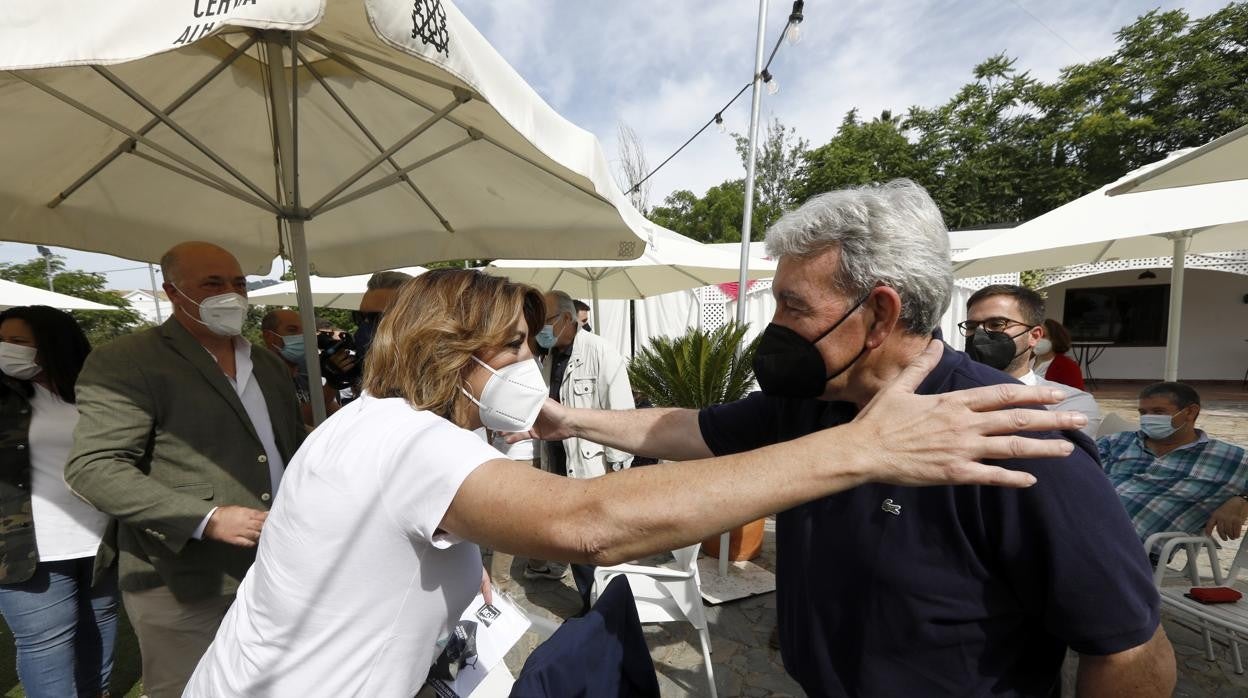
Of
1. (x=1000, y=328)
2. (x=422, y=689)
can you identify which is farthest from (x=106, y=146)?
(x=1000, y=328)

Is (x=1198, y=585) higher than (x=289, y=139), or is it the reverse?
(x=289, y=139)

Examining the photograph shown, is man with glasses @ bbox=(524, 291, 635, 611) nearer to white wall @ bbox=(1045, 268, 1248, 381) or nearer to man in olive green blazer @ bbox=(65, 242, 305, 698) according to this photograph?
man in olive green blazer @ bbox=(65, 242, 305, 698)

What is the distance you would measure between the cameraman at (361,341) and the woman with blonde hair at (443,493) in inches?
99.2

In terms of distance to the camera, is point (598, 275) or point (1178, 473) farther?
point (598, 275)

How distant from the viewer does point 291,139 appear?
2225mm

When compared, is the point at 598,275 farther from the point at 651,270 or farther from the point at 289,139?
the point at 289,139

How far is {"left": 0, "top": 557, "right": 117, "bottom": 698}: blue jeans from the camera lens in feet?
7.43

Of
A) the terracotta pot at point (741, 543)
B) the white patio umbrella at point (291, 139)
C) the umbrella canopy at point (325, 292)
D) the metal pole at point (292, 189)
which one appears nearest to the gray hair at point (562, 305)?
the white patio umbrella at point (291, 139)

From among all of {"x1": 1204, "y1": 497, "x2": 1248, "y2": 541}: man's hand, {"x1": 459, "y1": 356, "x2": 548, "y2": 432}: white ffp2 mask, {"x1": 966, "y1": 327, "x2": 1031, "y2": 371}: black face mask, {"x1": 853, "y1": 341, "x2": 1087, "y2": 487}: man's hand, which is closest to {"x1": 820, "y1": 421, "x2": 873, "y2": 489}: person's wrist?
{"x1": 853, "y1": 341, "x2": 1087, "y2": 487}: man's hand

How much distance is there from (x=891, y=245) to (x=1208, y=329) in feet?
66.2

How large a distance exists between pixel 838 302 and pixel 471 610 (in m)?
1.47

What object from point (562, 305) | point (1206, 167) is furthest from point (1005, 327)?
point (562, 305)

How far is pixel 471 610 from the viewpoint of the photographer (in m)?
1.72

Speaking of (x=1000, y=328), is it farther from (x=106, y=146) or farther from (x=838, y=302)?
(x=106, y=146)
